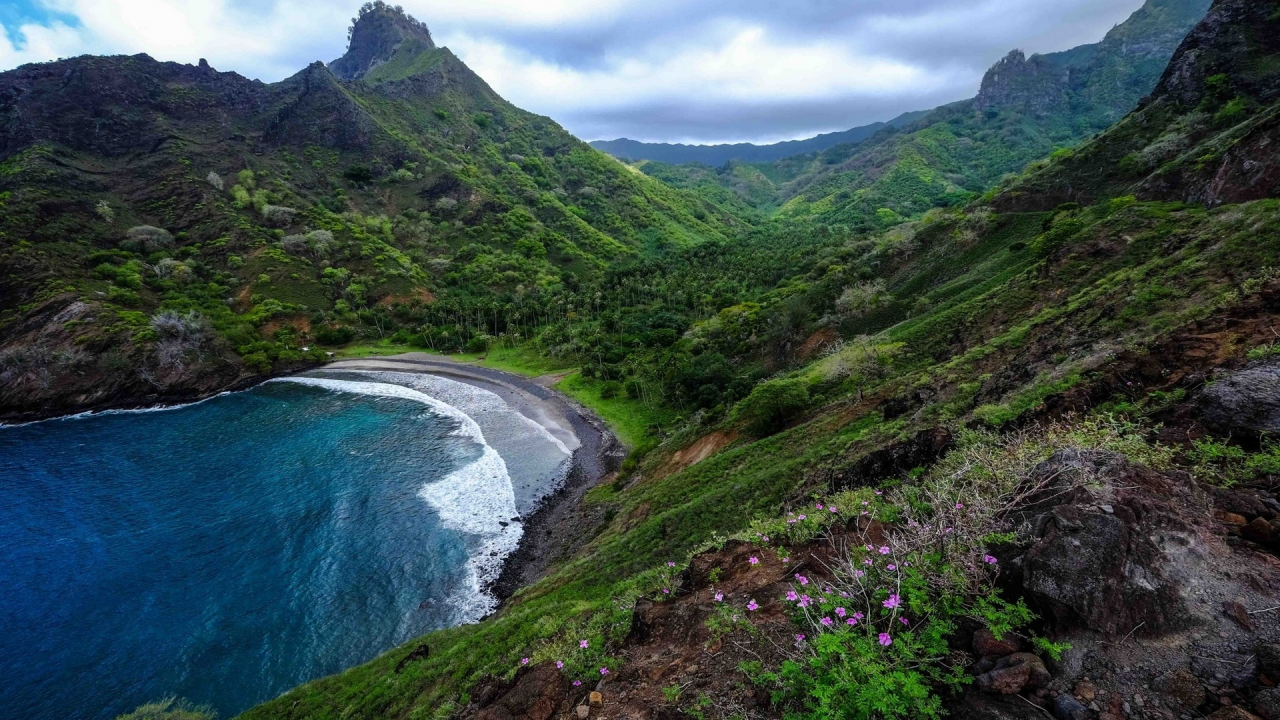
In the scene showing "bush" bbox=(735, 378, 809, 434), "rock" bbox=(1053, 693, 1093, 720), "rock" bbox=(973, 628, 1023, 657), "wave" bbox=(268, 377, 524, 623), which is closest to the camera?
"rock" bbox=(1053, 693, 1093, 720)

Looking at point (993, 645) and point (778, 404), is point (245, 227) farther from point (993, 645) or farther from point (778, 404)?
point (993, 645)

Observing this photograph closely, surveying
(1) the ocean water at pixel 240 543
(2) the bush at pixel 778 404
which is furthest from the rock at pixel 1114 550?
(1) the ocean water at pixel 240 543

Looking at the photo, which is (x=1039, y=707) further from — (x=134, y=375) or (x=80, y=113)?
(x=80, y=113)

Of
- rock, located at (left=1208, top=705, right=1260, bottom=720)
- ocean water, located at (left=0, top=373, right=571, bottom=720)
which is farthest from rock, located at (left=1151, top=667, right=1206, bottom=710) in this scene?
ocean water, located at (left=0, top=373, right=571, bottom=720)

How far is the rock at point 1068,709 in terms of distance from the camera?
4.48m

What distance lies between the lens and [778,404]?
26.4 m

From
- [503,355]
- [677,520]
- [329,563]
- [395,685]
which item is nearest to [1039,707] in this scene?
[677,520]

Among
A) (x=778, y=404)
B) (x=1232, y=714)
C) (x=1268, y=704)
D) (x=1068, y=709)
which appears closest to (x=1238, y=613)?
(x=1268, y=704)

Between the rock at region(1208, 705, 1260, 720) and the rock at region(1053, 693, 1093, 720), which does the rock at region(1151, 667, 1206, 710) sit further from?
the rock at region(1053, 693, 1093, 720)

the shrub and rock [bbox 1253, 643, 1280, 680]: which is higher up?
the shrub

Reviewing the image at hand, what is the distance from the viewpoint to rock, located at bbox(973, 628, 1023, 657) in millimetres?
5230

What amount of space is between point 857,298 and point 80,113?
169643 millimetres

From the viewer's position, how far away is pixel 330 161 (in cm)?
13375

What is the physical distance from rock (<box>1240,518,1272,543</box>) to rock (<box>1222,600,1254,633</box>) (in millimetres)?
1250
